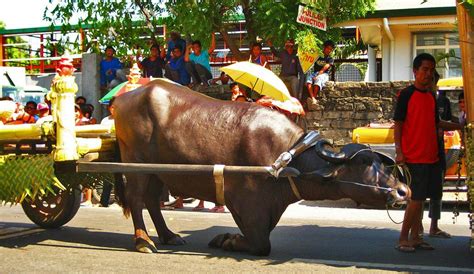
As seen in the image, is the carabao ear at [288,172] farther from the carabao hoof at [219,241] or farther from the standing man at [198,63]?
the standing man at [198,63]

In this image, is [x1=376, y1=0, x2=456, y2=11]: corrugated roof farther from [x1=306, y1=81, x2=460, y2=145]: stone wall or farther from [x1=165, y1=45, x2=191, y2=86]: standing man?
[x1=165, y1=45, x2=191, y2=86]: standing man

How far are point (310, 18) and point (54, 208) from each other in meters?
6.73

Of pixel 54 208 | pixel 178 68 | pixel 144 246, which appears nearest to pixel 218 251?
pixel 144 246

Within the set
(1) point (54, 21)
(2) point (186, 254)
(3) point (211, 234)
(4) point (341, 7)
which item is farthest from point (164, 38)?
(2) point (186, 254)

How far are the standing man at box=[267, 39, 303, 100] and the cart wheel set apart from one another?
6.81m

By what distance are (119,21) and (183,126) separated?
419 inches

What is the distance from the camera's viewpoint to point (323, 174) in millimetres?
6230

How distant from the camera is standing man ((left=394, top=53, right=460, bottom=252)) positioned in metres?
6.86

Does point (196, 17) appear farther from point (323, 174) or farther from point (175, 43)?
point (323, 174)

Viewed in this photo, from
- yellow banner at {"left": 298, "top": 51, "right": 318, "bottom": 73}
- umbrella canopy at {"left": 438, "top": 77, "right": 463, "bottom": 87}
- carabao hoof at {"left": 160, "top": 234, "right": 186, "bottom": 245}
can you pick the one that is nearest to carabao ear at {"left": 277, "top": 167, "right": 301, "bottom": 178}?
carabao hoof at {"left": 160, "top": 234, "right": 186, "bottom": 245}

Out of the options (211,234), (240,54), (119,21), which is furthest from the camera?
(119,21)

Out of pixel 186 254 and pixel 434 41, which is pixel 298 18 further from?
pixel 186 254

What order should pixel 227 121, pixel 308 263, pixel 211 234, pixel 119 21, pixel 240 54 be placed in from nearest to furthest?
pixel 308 263 → pixel 227 121 → pixel 211 234 → pixel 240 54 → pixel 119 21

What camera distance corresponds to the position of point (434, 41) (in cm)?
1617
